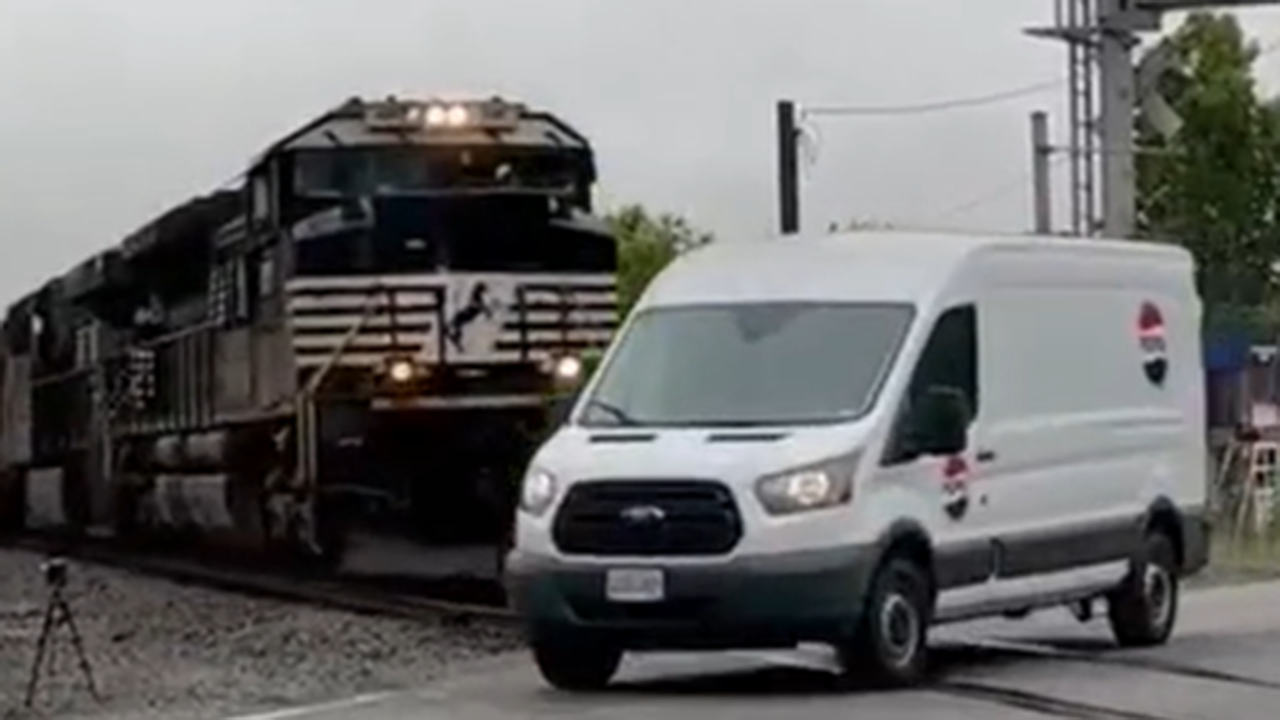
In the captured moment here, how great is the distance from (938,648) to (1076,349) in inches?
82.5

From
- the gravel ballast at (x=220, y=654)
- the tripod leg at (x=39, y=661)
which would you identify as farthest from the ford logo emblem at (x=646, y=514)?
the tripod leg at (x=39, y=661)

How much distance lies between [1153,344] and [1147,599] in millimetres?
1566

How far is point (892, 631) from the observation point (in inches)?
668

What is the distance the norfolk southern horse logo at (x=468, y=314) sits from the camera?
26.5 meters

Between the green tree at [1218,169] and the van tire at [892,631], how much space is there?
3680 cm

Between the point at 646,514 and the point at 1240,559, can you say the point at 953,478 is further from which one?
the point at 1240,559

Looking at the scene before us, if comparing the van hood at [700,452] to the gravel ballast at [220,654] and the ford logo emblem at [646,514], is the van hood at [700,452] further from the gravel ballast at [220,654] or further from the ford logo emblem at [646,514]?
the gravel ballast at [220,654]

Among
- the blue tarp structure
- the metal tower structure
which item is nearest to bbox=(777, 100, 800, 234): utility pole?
the metal tower structure

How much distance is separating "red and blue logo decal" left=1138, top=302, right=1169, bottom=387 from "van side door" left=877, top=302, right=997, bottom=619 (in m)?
2.27

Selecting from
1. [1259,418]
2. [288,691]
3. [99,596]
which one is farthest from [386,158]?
[1259,418]

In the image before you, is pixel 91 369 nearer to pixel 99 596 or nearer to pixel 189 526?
pixel 189 526

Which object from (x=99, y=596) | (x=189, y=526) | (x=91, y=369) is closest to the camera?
(x=99, y=596)

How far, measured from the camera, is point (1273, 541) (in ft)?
114

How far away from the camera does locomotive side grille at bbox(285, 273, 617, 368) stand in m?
26.5
